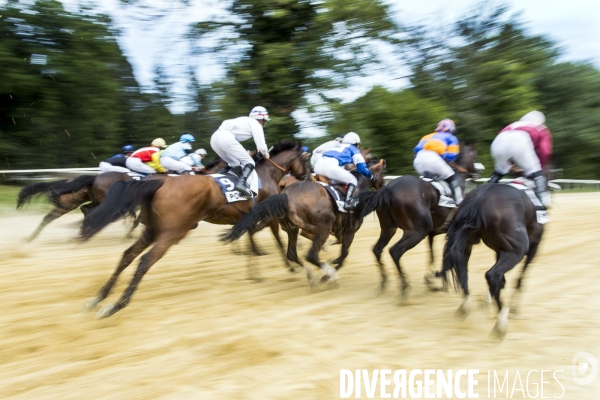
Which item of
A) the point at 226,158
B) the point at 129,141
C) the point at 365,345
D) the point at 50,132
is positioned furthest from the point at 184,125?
the point at 365,345

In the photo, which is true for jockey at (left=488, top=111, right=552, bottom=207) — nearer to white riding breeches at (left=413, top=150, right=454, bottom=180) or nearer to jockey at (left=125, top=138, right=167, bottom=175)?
white riding breeches at (left=413, top=150, right=454, bottom=180)

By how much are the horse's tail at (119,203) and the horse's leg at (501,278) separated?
3.50 meters

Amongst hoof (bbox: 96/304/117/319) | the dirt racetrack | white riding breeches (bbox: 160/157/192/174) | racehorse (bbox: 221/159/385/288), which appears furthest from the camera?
white riding breeches (bbox: 160/157/192/174)

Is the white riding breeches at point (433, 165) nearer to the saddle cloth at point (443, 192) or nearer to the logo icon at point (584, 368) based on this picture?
the saddle cloth at point (443, 192)

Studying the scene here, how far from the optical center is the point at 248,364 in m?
4.45

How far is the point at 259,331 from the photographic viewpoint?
529 centimetres

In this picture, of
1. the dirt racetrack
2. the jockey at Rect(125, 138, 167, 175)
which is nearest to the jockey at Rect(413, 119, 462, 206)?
the dirt racetrack

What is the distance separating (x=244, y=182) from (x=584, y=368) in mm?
4391

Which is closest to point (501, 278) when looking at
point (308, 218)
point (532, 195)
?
point (532, 195)

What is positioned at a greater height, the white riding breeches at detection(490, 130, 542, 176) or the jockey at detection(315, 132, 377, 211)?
the white riding breeches at detection(490, 130, 542, 176)

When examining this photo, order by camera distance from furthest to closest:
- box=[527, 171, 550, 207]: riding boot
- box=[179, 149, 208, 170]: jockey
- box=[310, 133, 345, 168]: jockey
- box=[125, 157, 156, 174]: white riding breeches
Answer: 1. box=[179, 149, 208, 170]: jockey
2. box=[125, 157, 156, 174]: white riding breeches
3. box=[310, 133, 345, 168]: jockey
4. box=[527, 171, 550, 207]: riding boot

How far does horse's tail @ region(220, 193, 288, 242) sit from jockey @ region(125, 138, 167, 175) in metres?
4.19

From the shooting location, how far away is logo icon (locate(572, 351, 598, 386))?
4.21 m

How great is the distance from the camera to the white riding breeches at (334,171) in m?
7.72
